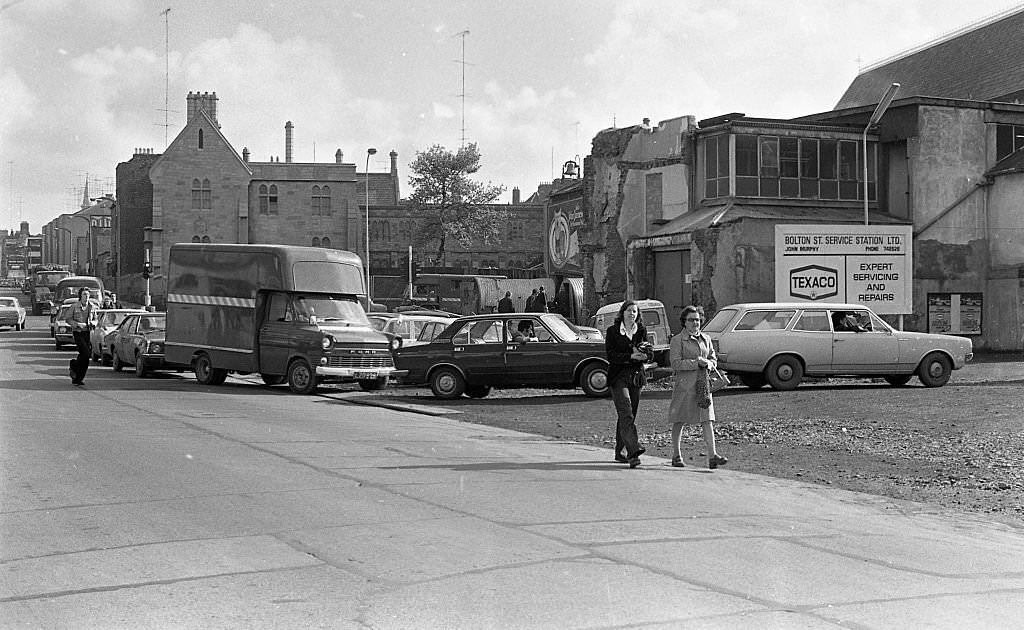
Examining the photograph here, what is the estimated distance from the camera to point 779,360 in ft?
71.6

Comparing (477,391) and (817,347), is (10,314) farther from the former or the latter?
(817,347)

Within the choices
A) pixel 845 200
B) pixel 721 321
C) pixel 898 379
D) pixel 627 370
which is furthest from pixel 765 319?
pixel 845 200

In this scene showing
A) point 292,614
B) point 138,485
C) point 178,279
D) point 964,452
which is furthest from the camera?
point 178,279

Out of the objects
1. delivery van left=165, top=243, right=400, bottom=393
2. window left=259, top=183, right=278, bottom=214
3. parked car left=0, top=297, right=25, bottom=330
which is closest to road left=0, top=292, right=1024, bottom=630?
delivery van left=165, top=243, right=400, bottom=393

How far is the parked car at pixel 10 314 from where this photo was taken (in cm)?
5403

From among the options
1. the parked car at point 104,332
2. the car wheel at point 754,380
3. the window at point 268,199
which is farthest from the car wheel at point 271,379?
the window at point 268,199

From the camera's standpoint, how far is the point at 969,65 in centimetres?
5034

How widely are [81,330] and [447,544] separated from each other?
52.2 ft

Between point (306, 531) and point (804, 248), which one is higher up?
point (804, 248)

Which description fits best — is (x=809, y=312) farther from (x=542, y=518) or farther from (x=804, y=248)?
(x=542, y=518)

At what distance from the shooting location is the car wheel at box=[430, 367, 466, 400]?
21344mm

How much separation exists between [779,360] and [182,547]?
16.3 metres

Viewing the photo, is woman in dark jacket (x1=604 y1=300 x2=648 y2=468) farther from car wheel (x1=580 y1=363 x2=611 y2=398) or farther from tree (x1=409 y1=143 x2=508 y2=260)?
tree (x1=409 y1=143 x2=508 y2=260)

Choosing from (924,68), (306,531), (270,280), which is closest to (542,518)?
(306,531)
